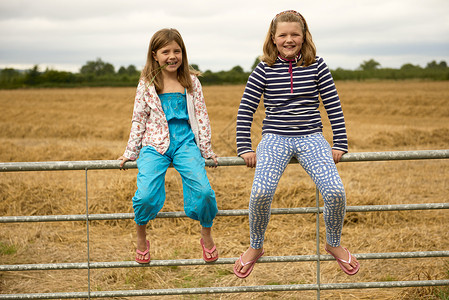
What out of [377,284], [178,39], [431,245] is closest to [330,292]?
A: [377,284]

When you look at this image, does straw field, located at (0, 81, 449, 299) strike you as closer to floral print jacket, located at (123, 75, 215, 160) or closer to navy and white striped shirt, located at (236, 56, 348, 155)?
floral print jacket, located at (123, 75, 215, 160)

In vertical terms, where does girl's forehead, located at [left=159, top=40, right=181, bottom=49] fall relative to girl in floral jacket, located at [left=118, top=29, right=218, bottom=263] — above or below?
above

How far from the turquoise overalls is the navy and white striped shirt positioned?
0.30m

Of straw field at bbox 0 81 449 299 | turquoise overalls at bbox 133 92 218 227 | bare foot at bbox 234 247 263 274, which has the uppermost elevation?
turquoise overalls at bbox 133 92 218 227

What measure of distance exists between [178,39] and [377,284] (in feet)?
5.69

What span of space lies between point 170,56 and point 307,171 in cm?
99

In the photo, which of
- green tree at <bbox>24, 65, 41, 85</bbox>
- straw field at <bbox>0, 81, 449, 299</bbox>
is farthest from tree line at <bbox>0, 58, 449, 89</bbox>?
straw field at <bbox>0, 81, 449, 299</bbox>

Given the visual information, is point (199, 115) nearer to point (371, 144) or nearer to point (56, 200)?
point (56, 200)

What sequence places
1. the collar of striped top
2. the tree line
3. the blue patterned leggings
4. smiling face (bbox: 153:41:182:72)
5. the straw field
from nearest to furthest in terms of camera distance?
the blue patterned leggings → the collar of striped top → smiling face (bbox: 153:41:182:72) → the straw field → the tree line

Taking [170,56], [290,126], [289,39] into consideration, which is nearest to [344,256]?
[290,126]

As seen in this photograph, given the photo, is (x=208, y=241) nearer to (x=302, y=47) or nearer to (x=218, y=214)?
(x=218, y=214)

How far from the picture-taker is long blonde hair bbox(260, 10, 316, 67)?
267cm

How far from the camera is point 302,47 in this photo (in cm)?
274

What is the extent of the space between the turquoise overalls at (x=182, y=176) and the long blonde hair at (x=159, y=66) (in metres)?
0.21
